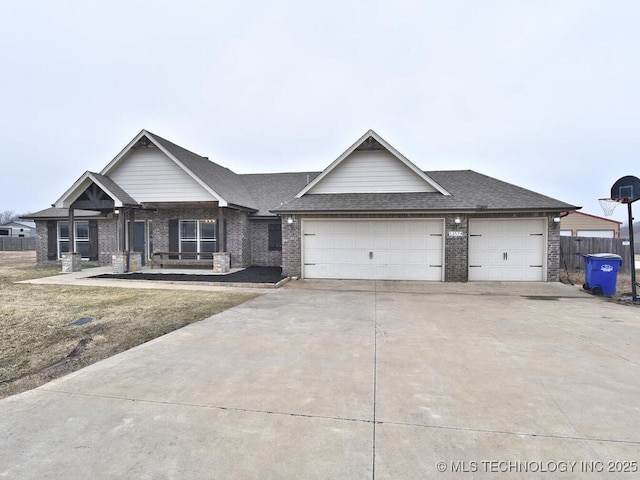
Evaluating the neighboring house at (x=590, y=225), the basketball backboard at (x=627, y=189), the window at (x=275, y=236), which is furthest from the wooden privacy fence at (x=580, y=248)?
the neighboring house at (x=590, y=225)

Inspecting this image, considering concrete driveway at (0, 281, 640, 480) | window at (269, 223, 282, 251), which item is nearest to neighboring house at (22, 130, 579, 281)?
window at (269, 223, 282, 251)

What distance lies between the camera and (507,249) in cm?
1230

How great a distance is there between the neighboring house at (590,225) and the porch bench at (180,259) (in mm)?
34361

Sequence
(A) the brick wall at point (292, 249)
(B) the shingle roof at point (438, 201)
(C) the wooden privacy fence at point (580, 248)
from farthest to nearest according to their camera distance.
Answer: (C) the wooden privacy fence at point (580, 248), (A) the brick wall at point (292, 249), (B) the shingle roof at point (438, 201)

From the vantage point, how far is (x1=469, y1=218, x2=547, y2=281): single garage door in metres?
12.2

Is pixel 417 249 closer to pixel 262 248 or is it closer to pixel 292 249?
pixel 292 249

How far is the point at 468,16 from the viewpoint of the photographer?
44.2 ft

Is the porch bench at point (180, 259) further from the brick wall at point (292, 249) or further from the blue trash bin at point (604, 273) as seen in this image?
the blue trash bin at point (604, 273)

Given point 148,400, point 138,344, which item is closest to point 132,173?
point 138,344

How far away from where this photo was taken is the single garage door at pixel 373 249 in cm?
1243

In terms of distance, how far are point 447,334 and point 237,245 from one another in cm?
1218

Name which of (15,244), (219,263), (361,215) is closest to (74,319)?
(219,263)

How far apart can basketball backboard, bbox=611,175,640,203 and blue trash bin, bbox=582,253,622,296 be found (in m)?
1.87

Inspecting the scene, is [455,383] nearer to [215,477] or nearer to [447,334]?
[447,334]
